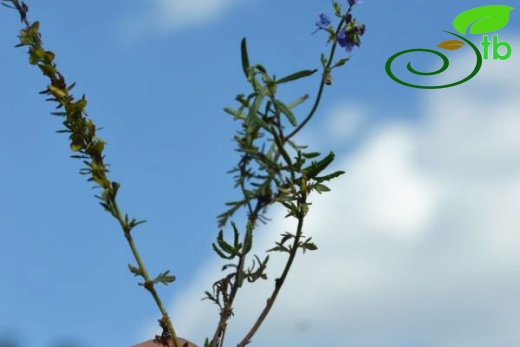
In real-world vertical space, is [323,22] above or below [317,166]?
above

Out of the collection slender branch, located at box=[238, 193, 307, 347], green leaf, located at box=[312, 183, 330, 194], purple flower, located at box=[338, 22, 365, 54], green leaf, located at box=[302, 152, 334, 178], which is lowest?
slender branch, located at box=[238, 193, 307, 347]

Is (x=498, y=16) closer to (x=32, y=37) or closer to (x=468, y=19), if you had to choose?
(x=468, y=19)

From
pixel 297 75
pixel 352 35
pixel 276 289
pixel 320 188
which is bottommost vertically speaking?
pixel 276 289

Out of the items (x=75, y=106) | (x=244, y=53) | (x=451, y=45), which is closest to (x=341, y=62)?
(x=244, y=53)

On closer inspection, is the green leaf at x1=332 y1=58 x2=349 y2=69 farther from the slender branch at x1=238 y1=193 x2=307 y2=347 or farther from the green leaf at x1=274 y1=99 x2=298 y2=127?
the slender branch at x1=238 y1=193 x2=307 y2=347

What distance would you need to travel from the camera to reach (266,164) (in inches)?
68.0

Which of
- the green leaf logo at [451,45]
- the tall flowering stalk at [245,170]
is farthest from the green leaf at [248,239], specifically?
the green leaf logo at [451,45]

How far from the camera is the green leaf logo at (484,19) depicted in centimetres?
339

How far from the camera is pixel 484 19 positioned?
11.2ft

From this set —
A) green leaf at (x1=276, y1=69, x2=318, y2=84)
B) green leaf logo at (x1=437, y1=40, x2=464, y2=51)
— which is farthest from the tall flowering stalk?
green leaf logo at (x1=437, y1=40, x2=464, y2=51)

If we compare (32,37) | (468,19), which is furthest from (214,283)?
(468,19)

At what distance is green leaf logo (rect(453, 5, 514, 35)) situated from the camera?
3391 millimetres

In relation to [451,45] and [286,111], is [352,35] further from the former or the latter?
[451,45]

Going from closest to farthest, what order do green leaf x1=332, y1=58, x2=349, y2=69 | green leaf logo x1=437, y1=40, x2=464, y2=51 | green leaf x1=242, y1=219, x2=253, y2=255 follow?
green leaf x1=242, y1=219, x2=253, y2=255 < green leaf x1=332, y1=58, x2=349, y2=69 < green leaf logo x1=437, y1=40, x2=464, y2=51
